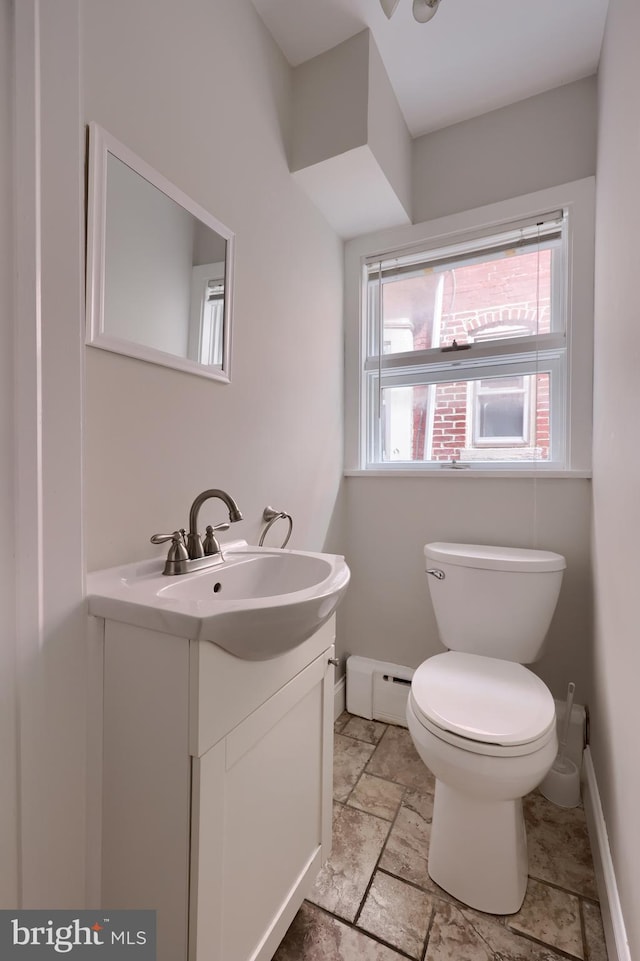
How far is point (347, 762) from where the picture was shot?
155 cm

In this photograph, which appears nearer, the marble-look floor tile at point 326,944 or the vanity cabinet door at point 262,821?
the vanity cabinet door at point 262,821

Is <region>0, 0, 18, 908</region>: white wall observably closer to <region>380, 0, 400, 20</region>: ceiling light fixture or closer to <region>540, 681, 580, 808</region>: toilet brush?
<region>380, 0, 400, 20</region>: ceiling light fixture

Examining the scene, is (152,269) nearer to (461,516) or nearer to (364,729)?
(461,516)

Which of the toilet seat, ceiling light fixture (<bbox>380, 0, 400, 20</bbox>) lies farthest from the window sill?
ceiling light fixture (<bbox>380, 0, 400, 20</bbox>)

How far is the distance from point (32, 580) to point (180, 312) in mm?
705

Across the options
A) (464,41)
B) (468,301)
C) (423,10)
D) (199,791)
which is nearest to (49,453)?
(199,791)

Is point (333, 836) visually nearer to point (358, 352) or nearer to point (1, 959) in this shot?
point (1, 959)

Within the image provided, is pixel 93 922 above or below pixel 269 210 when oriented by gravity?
below

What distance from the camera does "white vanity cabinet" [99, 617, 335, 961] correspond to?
26.3 inches

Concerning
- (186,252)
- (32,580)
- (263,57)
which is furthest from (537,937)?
(263,57)

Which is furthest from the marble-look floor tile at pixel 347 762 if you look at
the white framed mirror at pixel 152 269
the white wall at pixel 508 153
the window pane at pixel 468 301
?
the white wall at pixel 508 153

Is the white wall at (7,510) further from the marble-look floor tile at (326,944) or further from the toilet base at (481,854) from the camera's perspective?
the toilet base at (481,854)

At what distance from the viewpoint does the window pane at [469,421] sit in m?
1.67

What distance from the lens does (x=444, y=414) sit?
6.05 ft
